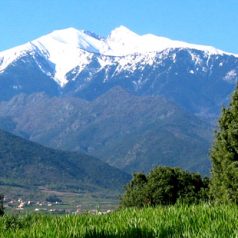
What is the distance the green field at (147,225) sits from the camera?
10.4m

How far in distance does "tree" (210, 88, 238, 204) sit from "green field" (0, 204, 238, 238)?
150 ft

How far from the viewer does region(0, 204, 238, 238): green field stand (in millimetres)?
10359

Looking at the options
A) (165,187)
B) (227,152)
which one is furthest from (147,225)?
(165,187)

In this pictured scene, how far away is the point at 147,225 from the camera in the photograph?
11.4 m

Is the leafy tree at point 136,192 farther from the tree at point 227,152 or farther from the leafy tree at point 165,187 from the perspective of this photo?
the tree at point 227,152

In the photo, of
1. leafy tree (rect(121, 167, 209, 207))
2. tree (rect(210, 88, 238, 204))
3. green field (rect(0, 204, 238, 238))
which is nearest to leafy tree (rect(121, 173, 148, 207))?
leafy tree (rect(121, 167, 209, 207))

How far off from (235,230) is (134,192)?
321 ft

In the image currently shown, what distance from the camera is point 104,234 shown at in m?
10.6

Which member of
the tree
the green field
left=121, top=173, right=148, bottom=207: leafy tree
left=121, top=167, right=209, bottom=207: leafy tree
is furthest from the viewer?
left=121, top=173, right=148, bottom=207: leafy tree

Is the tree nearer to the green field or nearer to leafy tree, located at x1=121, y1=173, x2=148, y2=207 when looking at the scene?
leafy tree, located at x1=121, y1=173, x2=148, y2=207

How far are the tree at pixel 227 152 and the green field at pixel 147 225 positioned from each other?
150ft

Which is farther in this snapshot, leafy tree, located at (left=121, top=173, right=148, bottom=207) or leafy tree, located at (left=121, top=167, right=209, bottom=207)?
leafy tree, located at (left=121, top=173, right=148, bottom=207)

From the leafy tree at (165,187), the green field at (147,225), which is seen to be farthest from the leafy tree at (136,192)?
the green field at (147,225)

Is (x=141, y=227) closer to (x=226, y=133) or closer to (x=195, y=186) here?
(x=226, y=133)
